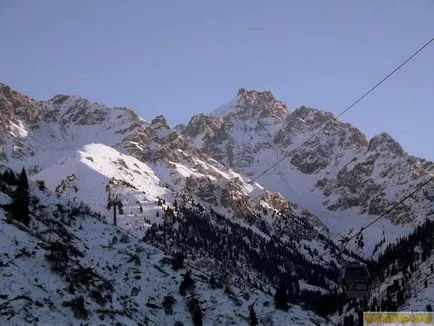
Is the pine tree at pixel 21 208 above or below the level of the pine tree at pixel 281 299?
above

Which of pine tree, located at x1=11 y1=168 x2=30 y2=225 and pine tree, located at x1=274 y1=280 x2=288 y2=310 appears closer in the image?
pine tree, located at x1=11 y1=168 x2=30 y2=225

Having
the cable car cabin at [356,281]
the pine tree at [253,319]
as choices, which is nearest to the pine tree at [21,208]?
the pine tree at [253,319]

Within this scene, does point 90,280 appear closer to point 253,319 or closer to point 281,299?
point 253,319

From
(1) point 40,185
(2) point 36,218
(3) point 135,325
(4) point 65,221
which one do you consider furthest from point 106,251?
(3) point 135,325

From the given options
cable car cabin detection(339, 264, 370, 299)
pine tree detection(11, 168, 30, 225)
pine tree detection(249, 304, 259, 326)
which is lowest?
pine tree detection(249, 304, 259, 326)

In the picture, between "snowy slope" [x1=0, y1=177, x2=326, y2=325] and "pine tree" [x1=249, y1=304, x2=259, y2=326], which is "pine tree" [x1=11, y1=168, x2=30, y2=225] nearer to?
"snowy slope" [x1=0, y1=177, x2=326, y2=325]

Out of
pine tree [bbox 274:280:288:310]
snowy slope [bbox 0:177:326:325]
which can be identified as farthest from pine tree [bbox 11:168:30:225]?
pine tree [bbox 274:280:288:310]

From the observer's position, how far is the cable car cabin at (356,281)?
7012 cm

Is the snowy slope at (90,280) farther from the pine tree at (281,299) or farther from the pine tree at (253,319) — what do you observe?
the pine tree at (281,299)

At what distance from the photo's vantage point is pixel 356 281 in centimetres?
7025

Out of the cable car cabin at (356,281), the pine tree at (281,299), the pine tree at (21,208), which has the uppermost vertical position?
the pine tree at (21,208)

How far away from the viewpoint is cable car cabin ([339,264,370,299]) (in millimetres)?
70125

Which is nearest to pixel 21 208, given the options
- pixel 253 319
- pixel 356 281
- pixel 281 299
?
pixel 253 319

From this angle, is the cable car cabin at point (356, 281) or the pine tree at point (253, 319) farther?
the pine tree at point (253, 319)
